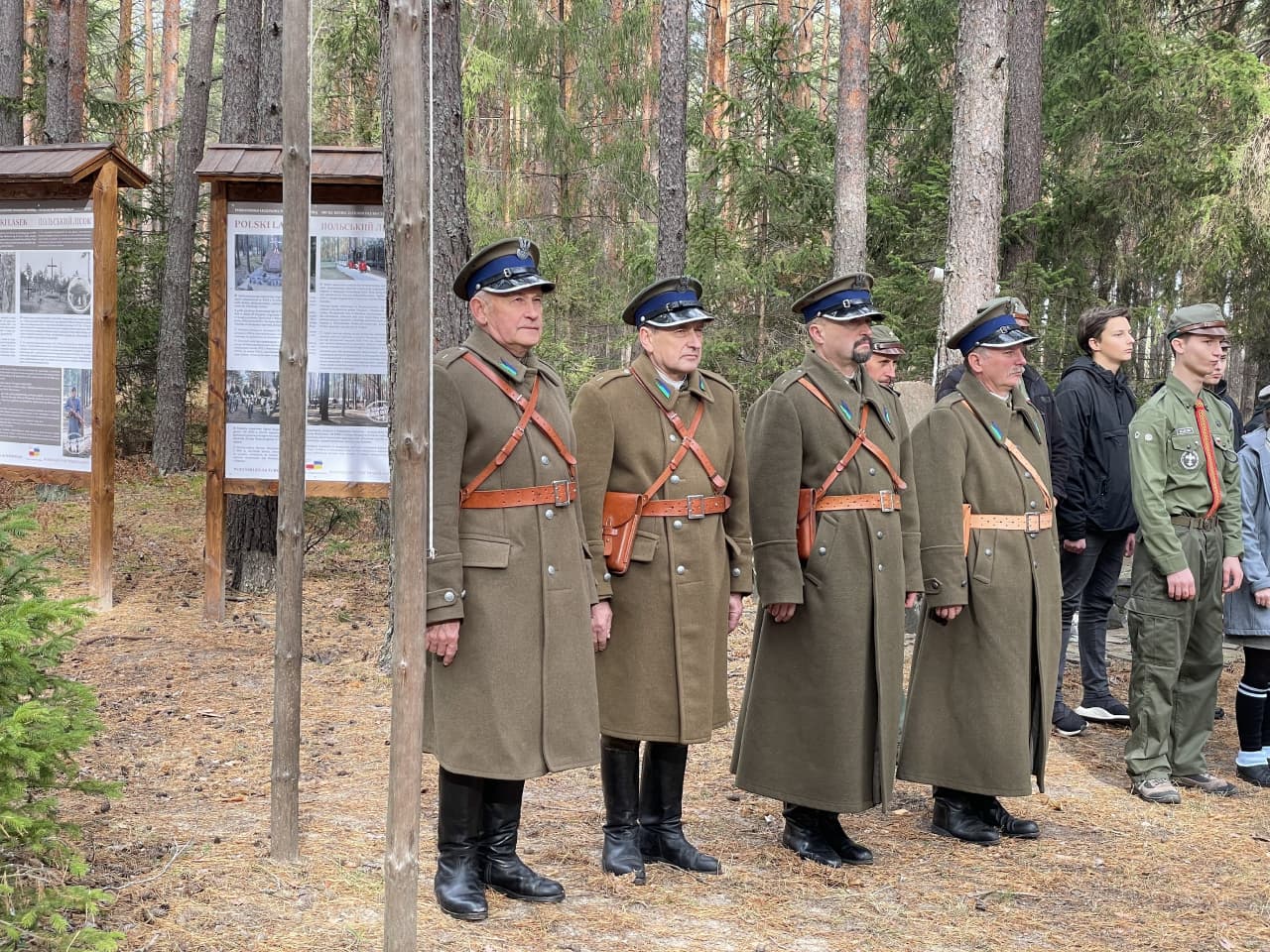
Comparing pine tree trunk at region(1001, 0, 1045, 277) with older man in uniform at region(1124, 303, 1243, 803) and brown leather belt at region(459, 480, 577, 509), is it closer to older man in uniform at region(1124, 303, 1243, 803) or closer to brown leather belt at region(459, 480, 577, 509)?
older man in uniform at region(1124, 303, 1243, 803)

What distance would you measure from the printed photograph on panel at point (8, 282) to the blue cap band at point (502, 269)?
6064 millimetres

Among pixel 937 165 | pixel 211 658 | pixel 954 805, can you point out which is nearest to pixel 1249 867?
pixel 954 805

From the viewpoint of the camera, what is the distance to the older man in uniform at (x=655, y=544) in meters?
4.86

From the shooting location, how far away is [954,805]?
571 centimetres

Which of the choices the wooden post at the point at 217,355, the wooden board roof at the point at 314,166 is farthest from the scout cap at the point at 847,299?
the wooden post at the point at 217,355

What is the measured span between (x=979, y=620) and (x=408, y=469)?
288 centimetres

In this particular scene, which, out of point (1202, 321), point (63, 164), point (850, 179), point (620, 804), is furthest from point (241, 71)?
point (620, 804)

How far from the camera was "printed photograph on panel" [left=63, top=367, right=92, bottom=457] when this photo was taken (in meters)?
9.01

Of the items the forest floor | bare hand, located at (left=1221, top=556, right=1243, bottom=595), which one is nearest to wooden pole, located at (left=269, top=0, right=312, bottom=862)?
the forest floor

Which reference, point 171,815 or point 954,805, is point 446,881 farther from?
point 954,805

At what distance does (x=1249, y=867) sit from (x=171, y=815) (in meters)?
4.46

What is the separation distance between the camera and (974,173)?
388 inches

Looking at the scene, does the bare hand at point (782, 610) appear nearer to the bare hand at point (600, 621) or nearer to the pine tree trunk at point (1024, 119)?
the bare hand at point (600, 621)

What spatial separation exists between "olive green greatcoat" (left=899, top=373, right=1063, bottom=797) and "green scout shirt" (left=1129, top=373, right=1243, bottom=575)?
750mm
